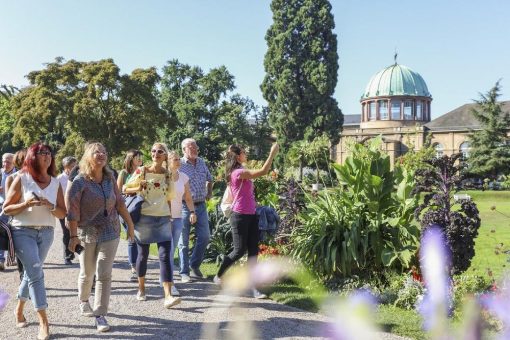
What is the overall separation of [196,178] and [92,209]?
8.62 feet

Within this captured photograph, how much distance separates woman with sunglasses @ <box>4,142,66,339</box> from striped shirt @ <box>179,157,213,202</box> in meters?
2.62

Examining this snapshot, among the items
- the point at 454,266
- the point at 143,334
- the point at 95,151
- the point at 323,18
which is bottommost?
the point at 143,334

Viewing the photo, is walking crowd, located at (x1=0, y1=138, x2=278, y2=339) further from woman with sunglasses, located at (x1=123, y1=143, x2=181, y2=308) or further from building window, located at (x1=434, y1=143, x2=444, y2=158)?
building window, located at (x1=434, y1=143, x2=444, y2=158)

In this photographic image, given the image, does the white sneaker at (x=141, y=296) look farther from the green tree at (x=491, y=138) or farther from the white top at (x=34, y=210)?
the green tree at (x=491, y=138)

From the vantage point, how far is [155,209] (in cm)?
621

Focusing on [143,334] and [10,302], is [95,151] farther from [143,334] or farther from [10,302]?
[10,302]

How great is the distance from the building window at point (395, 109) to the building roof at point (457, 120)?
30.2ft

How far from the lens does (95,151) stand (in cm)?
520

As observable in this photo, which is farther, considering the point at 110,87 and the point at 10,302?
the point at 110,87

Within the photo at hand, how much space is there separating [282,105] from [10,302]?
4416 centimetres

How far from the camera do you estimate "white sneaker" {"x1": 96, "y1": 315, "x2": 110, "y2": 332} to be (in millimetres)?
5109

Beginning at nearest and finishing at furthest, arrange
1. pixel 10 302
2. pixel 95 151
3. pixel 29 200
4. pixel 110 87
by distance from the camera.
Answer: pixel 29 200
pixel 95 151
pixel 10 302
pixel 110 87

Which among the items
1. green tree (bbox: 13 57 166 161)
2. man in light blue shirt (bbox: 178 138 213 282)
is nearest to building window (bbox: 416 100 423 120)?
green tree (bbox: 13 57 166 161)

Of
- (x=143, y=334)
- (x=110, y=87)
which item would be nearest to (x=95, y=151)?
(x=143, y=334)
